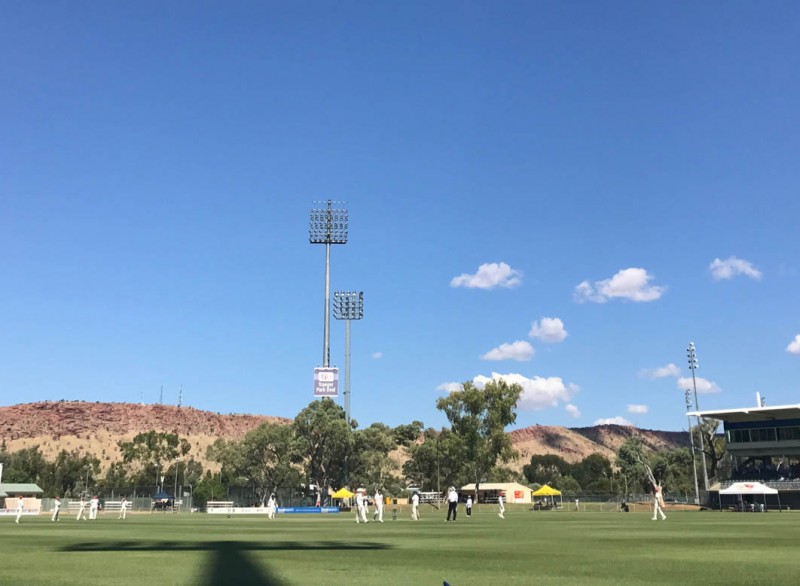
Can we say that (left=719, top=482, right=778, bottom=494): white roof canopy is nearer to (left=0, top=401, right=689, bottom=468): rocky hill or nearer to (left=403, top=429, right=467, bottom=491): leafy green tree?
(left=403, top=429, right=467, bottom=491): leafy green tree

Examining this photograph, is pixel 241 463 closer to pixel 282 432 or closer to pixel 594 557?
pixel 282 432

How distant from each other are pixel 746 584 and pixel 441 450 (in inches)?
4127

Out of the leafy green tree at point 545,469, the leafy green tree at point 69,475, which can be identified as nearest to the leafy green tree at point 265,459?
the leafy green tree at point 69,475

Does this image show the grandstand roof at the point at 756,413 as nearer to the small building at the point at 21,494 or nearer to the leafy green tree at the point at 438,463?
the leafy green tree at the point at 438,463

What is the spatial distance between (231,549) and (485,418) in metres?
93.7

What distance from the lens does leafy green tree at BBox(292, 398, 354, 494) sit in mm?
94188

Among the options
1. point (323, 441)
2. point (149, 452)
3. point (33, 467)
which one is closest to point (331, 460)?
point (323, 441)

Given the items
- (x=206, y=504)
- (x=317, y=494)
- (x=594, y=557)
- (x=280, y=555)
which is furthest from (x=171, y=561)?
(x=317, y=494)

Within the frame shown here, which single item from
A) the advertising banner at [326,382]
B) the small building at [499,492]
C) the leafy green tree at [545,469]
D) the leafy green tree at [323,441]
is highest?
the advertising banner at [326,382]

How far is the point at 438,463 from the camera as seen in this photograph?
115 metres

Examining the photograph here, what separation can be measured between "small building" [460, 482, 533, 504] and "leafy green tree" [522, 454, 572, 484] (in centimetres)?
7334

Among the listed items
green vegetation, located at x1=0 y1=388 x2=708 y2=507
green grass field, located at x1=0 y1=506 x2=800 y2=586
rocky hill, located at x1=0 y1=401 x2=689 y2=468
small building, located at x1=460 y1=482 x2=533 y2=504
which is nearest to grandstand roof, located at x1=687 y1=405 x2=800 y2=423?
green vegetation, located at x1=0 y1=388 x2=708 y2=507

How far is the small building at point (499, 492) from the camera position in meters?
109

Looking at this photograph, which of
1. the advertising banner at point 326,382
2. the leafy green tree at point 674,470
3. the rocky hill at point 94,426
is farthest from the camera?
the rocky hill at point 94,426
